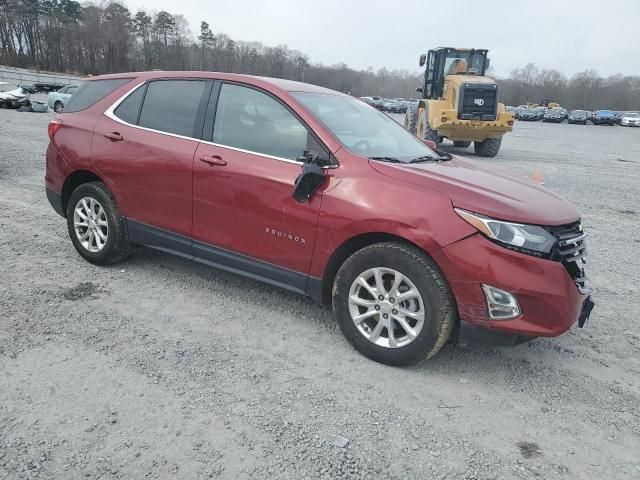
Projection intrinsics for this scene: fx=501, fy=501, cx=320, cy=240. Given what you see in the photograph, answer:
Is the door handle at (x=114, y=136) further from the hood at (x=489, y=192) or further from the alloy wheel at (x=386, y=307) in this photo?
the alloy wheel at (x=386, y=307)

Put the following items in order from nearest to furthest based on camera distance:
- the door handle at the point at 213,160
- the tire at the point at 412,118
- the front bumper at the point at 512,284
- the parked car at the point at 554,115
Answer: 1. the front bumper at the point at 512,284
2. the door handle at the point at 213,160
3. the tire at the point at 412,118
4. the parked car at the point at 554,115

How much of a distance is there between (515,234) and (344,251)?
1094 mm

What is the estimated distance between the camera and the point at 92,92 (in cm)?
481

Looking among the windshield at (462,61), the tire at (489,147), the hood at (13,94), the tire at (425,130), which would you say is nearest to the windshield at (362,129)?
the tire at (425,130)

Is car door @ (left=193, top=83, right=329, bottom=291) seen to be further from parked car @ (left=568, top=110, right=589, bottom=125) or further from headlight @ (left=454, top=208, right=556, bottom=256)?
parked car @ (left=568, top=110, right=589, bottom=125)

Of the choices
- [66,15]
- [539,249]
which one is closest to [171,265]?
[539,249]

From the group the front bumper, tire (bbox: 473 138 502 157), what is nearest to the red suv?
the front bumper

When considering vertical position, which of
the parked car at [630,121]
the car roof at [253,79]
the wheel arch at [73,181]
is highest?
the parked car at [630,121]

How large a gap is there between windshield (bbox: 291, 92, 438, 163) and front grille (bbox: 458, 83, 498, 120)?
1149 cm

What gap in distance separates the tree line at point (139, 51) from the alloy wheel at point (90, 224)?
68.8 m

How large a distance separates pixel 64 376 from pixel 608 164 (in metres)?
17.2

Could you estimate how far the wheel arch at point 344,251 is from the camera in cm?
323

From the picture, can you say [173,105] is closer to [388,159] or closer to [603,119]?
[388,159]

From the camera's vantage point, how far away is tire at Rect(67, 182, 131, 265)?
4.48 metres
